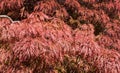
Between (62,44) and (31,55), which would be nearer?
(31,55)

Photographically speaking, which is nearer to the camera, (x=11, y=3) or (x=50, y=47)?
(x=50, y=47)

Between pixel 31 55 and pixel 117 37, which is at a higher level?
pixel 31 55

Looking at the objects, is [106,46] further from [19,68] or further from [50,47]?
[19,68]

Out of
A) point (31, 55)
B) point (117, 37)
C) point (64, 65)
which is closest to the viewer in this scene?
point (31, 55)

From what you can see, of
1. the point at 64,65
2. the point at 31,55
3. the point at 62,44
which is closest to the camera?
the point at 31,55

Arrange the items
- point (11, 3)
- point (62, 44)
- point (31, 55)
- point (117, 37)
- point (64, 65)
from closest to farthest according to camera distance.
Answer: point (31, 55) < point (62, 44) < point (64, 65) < point (11, 3) < point (117, 37)

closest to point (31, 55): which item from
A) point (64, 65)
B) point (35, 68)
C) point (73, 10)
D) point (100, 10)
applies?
point (35, 68)

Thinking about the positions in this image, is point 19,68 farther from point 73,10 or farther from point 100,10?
point 100,10

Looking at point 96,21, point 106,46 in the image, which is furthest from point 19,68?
point 96,21

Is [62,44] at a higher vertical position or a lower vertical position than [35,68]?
higher
